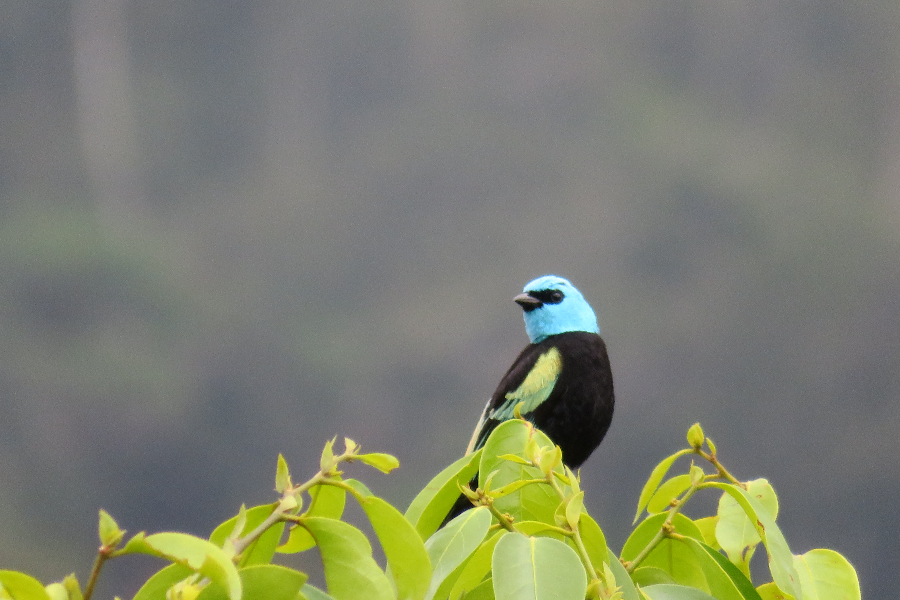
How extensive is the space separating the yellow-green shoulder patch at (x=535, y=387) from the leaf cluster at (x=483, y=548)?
1.61 ft

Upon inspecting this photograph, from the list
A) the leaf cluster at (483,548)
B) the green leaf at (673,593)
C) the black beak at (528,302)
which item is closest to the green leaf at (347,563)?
the leaf cluster at (483,548)

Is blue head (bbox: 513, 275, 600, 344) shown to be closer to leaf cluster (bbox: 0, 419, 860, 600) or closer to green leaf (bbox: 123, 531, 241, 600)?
leaf cluster (bbox: 0, 419, 860, 600)

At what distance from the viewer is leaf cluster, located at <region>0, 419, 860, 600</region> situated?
257 millimetres

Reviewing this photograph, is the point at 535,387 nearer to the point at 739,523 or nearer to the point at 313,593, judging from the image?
the point at 739,523

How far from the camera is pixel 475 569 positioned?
1.11 feet

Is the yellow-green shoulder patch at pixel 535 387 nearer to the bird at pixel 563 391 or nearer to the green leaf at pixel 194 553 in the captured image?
the bird at pixel 563 391

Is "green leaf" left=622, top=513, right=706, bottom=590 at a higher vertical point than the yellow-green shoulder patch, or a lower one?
higher

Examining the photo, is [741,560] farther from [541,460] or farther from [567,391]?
[567,391]

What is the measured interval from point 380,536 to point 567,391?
2.07ft

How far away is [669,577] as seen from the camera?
1.24 ft

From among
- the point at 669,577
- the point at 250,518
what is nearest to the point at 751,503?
the point at 669,577

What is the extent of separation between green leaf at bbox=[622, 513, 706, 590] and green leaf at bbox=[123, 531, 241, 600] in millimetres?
203

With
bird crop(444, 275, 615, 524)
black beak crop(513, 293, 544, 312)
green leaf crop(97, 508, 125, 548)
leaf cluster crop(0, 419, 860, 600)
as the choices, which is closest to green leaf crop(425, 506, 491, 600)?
leaf cluster crop(0, 419, 860, 600)

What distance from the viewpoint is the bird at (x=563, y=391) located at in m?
0.91
